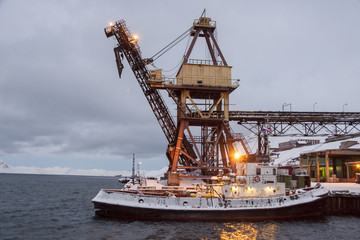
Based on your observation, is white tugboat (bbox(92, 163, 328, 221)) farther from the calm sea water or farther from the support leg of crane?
the support leg of crane

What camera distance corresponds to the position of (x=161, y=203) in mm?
Result: 25547

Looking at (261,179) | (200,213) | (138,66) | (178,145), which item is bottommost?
(200,213)

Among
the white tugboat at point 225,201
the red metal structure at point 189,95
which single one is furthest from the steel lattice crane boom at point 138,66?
the white tugboat at point 225,201

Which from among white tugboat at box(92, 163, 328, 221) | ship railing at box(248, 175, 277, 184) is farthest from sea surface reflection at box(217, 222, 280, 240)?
ship railing at box(248, 175, 277, 184)

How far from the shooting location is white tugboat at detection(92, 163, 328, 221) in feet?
82.6

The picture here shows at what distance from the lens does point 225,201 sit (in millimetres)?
26156

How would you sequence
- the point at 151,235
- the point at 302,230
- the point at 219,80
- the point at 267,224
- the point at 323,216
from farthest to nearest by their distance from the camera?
the point at 219,80 → the point at 323,216 → the point at 267,224 → the point at 302,230 → the point at 151,235

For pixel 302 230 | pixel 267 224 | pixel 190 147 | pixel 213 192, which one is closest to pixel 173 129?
pixel 190 147

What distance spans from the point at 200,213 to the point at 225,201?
8.45 ft

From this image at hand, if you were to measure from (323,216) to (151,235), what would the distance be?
18660mm

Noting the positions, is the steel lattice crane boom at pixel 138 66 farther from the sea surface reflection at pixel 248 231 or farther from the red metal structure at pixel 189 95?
the sea surface reflection at pixel 248 231

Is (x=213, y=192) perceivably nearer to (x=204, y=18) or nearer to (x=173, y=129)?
(x=173, y=129)

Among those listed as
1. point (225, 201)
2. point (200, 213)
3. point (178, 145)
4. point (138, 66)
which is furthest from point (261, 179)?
point (138, 66)

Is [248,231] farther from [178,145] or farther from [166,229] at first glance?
[178,145]
